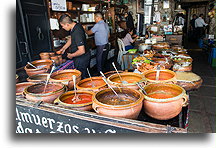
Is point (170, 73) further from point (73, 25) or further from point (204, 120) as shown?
point (73, 25)

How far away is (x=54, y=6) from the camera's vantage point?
167 inches

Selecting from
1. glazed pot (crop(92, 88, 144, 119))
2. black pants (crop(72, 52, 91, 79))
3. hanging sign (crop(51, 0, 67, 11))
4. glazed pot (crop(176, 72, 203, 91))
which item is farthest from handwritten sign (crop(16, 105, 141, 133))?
hanging sign (crop(51, 0, 67, 11))

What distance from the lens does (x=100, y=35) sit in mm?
A: 5301

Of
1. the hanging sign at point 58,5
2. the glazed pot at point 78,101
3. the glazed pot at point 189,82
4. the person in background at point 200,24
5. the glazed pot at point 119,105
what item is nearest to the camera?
the glazed pot at point 119,105

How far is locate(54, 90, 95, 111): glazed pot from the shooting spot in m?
1.30

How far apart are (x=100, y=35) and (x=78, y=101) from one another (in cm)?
413

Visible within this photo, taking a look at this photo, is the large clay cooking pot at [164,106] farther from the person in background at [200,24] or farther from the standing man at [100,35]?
the person in background at [200,24]

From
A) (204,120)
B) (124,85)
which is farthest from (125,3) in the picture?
(124,85)

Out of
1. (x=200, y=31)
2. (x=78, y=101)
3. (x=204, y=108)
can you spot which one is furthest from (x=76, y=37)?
(x=200, y=31)

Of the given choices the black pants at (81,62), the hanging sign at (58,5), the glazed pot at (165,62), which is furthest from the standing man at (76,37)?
the glazed pot at (165,62)

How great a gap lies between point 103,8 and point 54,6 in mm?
3588

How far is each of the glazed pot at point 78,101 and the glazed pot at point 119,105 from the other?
95mm

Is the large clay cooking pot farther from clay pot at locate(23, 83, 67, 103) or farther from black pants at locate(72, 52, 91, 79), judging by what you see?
black pants at locate(72, 52, 91, 79)

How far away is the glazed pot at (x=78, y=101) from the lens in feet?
4.27
